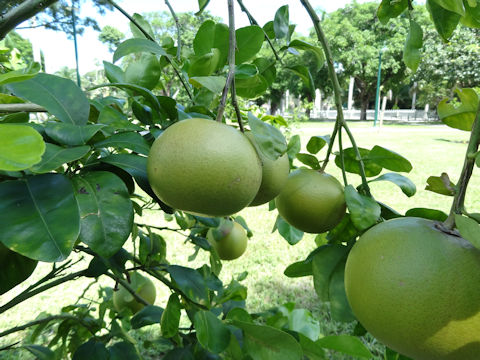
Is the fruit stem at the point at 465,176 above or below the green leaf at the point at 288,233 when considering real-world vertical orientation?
above

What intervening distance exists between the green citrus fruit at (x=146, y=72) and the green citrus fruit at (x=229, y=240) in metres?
0.77

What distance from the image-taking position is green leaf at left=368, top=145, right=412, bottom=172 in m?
0.69

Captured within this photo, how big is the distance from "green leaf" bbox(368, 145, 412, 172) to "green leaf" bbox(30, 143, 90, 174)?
0.50 m

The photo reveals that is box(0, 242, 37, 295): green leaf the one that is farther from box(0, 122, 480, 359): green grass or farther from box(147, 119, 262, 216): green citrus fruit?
box(0, 122, 480, 359): green grass

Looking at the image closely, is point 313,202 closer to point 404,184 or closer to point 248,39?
point 404,184

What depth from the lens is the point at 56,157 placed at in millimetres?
435

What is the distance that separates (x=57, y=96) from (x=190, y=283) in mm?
494

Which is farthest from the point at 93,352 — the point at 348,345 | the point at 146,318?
the point at 348,345

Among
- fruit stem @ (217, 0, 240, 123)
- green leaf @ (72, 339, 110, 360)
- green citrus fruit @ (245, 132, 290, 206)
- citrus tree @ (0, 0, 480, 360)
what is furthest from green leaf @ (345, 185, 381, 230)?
green leaf @ (72, 339, 110, 360)

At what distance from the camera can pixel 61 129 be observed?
490 millimetres

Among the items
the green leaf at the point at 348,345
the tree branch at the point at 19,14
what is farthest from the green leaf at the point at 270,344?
the tree branch at the point at 19,14

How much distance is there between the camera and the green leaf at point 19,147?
321 millimetres

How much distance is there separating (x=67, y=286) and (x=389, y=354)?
254cm

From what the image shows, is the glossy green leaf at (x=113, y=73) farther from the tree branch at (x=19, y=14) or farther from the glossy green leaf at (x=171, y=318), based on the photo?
the glossy green leaf at (x=171, y=318)
